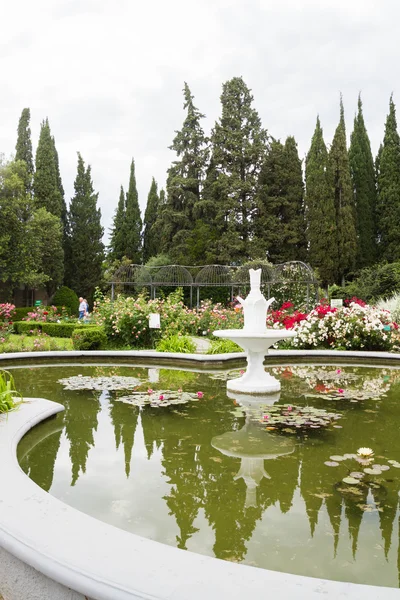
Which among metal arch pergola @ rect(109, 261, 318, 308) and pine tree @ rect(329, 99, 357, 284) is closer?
metal arch pergola @ rect(109, 261, 318, 308)

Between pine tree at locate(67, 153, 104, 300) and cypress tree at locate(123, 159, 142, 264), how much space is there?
185cm

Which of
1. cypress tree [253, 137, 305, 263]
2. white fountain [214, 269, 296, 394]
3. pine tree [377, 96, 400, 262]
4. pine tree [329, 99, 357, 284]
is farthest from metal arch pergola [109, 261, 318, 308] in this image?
pine tree [377, 96, 400, 262]

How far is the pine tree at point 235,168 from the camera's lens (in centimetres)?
2505

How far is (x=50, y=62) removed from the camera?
508 inches

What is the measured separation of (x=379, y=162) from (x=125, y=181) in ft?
54.3

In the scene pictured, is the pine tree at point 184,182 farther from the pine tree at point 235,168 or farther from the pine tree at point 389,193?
the pine tree at point 389,193

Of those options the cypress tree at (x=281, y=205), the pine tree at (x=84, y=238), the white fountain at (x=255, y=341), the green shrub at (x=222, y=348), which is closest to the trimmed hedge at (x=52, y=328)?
the green shrub at (x=222, y=348)

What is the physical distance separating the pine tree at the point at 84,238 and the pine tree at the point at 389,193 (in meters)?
16.4

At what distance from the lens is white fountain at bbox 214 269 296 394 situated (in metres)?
6.21

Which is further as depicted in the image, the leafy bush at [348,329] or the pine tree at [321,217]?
the pine tree at [321,217]

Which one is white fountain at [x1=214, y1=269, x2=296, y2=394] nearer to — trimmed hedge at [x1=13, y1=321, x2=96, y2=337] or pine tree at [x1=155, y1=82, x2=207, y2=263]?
trimmed hedge at [x1=13, y1=321, x2=96, y2=337]

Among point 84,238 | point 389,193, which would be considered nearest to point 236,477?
point 389,193

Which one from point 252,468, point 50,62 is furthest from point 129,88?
point 252,468

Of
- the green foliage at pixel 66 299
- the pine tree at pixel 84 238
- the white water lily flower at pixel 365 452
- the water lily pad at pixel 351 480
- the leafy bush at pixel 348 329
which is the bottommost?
the water lily pad at pixel 351 480
